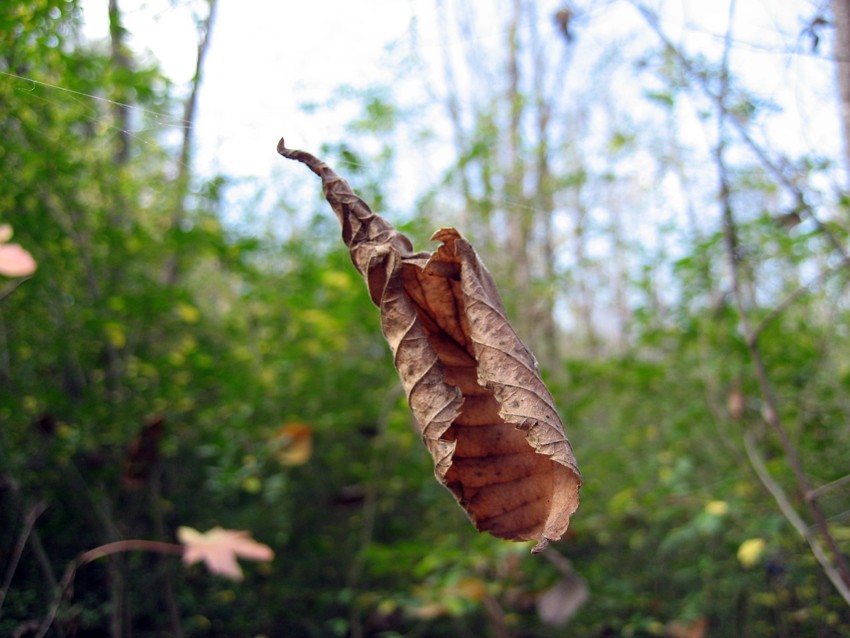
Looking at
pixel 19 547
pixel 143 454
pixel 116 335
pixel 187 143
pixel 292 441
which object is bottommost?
pixel 19 547

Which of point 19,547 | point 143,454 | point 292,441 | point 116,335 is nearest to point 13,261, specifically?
point 19,547

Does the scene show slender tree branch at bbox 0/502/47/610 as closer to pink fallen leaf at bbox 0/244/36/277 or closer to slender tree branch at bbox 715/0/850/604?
pink fallen leaf at bbox 0/244/36/277

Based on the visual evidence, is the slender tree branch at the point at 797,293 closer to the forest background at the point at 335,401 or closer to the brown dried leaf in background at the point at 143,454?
the forest background at the point at 335,401

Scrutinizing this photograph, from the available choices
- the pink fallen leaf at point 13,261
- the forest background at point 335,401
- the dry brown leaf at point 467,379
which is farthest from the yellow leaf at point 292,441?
the dry brown leaf at point 467,379

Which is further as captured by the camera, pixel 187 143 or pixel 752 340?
pixel 187 143

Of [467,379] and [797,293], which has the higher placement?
[797,293]

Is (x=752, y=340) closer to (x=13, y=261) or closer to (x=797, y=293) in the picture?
(x=797, y=293)

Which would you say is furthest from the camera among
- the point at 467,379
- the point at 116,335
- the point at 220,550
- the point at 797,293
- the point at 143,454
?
the point at 116,335

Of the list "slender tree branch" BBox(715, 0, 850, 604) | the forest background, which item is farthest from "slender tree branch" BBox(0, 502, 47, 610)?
"slender tree branch" BBox(715, 0, 850, 604)

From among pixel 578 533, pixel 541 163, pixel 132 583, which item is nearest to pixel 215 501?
pixel 132 583

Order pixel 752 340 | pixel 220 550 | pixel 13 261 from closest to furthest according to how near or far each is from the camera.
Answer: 1. pixel 13 261
2. pixel 752 340
3. pixel 220 550
